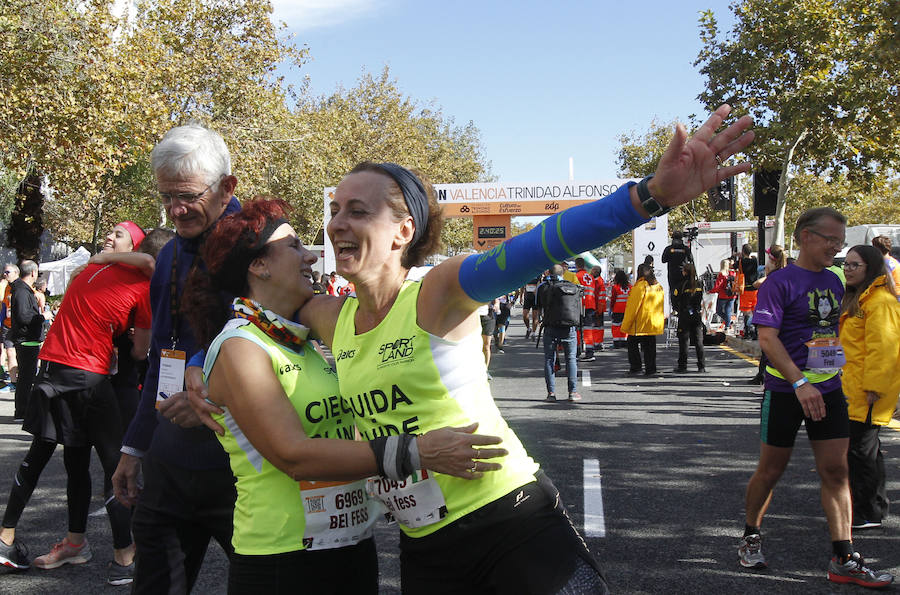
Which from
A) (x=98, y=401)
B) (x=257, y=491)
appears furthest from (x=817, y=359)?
(x=98, y=401)

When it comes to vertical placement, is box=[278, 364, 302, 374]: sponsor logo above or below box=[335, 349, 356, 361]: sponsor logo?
below

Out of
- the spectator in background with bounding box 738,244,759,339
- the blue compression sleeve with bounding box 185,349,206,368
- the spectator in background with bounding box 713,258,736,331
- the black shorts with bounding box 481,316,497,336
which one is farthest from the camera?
the spectator in background with bounding box 713,258,736,331

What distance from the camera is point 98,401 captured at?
466 cm

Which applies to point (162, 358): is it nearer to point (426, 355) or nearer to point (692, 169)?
point (426, 355)

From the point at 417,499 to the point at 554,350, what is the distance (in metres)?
9.14

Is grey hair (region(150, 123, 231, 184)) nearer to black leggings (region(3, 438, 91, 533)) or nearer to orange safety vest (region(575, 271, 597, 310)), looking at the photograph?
black leggings (region(3, 438, 91, 533))

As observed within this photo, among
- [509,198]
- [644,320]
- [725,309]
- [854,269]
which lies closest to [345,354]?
[854,269]

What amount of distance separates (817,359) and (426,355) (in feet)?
9.93

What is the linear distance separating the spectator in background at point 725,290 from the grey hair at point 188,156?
1769 centimetres

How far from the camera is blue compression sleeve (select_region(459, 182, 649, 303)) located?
72.6 inches

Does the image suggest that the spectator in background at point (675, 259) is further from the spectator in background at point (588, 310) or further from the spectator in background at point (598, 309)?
the spectator in background at point (598, 309)

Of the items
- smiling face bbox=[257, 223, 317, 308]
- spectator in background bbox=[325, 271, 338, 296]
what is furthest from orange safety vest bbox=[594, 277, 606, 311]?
smiling face bbox=[257, 223, 317, 308]

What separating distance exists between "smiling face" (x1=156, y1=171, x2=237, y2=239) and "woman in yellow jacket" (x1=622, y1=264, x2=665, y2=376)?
1087 centimetres

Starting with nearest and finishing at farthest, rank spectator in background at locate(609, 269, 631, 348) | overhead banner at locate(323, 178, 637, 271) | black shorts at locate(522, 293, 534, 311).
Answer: spectator in background at locate(609, 269, 631, 348) → black shorts at locate(522, 293, 534, 311) → overhead banner at locate(323, 178, 637, 271)
